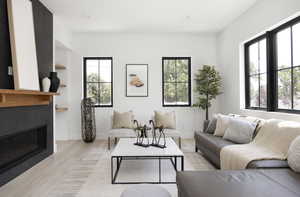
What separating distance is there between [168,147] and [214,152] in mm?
668

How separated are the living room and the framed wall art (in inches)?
1.0

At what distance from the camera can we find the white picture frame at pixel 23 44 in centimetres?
288

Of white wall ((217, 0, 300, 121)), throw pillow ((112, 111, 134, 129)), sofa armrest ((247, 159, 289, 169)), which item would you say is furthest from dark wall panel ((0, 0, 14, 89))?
white wall ((217, 0, 300, 121))

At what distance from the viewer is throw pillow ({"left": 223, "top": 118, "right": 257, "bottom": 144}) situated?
3152 mm

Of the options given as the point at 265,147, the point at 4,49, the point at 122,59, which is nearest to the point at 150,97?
the point at 122,59

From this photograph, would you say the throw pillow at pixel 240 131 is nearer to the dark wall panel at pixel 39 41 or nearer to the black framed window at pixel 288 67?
the black framed window at pixel 288 67

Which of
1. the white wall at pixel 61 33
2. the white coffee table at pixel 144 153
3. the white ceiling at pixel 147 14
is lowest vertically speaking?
the white coffee table at pixel 144 153

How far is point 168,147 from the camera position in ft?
10.7

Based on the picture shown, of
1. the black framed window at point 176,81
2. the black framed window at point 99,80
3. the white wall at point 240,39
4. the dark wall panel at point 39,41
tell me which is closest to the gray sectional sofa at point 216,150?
the white wall at point 240,39

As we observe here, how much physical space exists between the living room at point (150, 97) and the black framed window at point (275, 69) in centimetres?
2

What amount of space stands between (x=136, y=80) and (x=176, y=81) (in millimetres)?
1056

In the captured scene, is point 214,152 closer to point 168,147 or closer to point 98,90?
point 168,147

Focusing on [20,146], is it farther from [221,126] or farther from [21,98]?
[221,126]

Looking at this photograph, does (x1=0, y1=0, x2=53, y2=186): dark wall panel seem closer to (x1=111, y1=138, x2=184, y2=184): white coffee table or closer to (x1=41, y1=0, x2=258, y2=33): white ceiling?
(x1=41, y1=0, x2=258, y2=33): white ceiling
